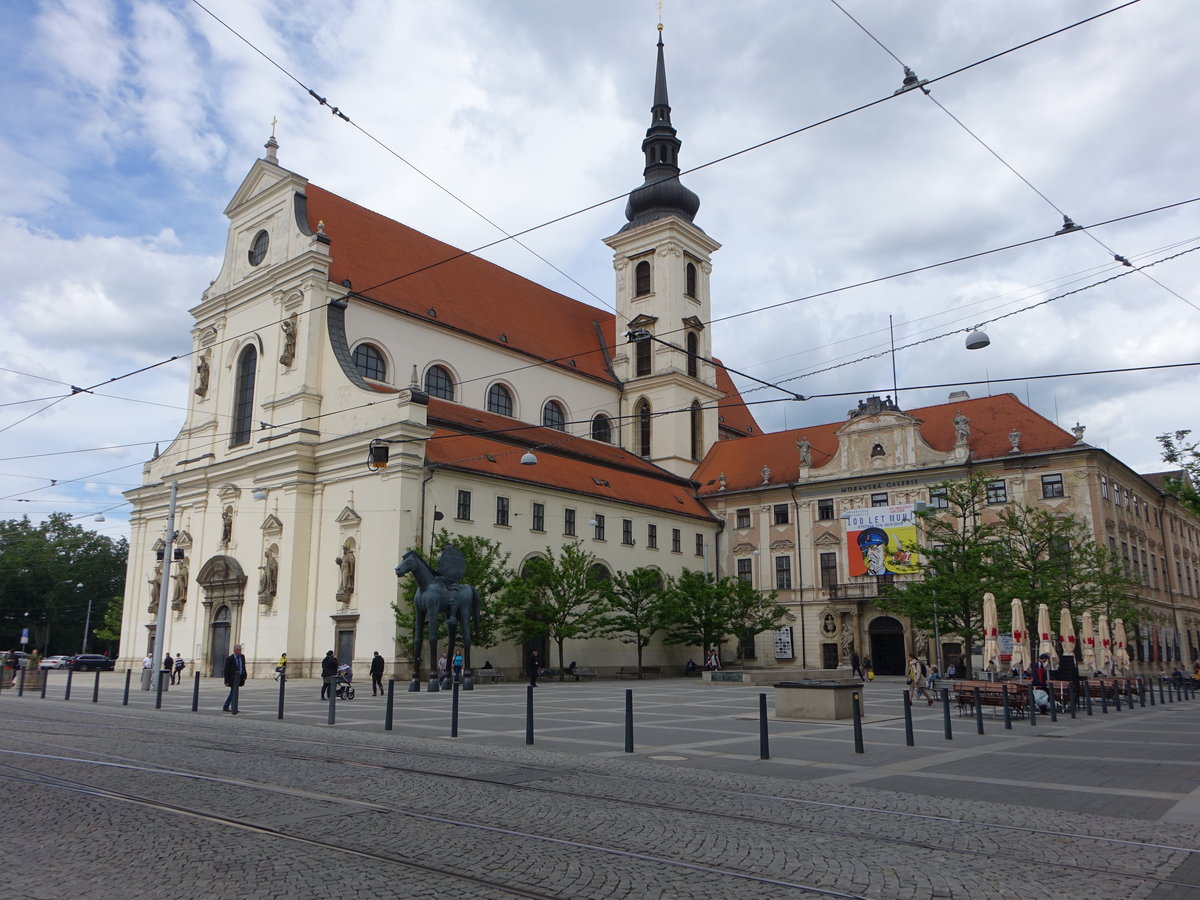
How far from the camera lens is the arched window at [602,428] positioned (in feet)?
187

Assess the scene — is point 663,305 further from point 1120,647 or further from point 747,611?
point 1120,647

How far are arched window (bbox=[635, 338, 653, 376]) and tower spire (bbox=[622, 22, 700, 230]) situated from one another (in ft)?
26.9

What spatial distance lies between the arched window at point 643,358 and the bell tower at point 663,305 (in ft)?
0.21

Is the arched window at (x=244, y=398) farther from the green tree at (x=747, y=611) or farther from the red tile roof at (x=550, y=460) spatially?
the green tree at (x=747, y=611)

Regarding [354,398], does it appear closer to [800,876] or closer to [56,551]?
[800,876]

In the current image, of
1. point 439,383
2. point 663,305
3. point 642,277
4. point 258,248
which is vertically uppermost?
point 642,277

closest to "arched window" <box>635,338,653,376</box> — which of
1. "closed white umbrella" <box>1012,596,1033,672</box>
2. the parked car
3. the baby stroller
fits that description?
the baby stroller

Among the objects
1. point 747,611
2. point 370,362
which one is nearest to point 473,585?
point 370,362

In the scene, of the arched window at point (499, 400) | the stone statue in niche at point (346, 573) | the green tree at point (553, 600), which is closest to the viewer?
the green tree at point (553, 600)

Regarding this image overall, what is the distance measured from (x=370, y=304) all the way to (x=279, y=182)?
865 centimetres

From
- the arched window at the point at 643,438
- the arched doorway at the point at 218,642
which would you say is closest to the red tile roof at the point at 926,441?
the arched window at the point at 643,438

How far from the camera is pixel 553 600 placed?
41.0m

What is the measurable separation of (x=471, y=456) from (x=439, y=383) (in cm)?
744

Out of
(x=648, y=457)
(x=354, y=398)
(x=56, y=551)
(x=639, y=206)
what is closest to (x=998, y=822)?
(x=354, y=398)
